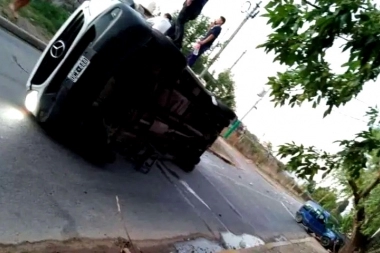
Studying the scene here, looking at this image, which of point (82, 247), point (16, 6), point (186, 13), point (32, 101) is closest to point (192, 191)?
point (186, 13)

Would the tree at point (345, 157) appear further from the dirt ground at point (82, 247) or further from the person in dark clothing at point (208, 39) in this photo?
the person in dark clothing at point (208, 39)

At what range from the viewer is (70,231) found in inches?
132

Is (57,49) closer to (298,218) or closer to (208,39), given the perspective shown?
(208,39)

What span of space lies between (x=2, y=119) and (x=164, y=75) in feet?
5.94

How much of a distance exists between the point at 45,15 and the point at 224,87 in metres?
19.1

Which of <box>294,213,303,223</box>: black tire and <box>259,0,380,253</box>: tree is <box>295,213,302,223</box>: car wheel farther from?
<box>259,0,380,253</box>: tree

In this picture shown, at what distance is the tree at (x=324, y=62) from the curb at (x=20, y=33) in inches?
300

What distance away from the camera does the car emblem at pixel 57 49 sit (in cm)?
489

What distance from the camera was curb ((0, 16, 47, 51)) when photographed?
344 inches

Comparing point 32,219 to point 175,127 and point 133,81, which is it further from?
point 175,127

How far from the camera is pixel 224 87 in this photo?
102 ft

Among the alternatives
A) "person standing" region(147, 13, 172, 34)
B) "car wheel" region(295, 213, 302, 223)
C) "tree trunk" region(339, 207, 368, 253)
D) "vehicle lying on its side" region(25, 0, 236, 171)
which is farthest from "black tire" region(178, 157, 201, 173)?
"car wheel" region(295, 213, 302, 223)

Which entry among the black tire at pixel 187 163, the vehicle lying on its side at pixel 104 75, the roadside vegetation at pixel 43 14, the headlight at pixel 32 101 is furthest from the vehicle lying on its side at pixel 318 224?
the headlight at pixel 32 101

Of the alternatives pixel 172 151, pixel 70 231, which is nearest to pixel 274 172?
Result: pixel 172 151
